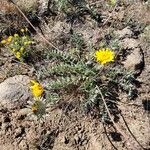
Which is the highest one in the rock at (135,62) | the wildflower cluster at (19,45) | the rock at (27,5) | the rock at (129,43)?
the rock at (27,5)

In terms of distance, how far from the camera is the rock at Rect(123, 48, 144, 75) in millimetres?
4812

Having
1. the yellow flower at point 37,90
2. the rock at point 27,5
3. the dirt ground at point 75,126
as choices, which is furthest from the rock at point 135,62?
the rock at point 27,5

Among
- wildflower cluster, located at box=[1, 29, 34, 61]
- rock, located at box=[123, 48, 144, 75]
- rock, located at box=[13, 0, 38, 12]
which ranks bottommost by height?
rock, located at box=[123, 48, 144, 75]

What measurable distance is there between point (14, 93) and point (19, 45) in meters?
0.76

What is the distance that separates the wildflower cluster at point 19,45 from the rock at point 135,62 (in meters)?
1.28

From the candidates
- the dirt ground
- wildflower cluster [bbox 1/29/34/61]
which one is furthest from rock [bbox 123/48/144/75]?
wildflower cluster [bbox 1/29/34/61]

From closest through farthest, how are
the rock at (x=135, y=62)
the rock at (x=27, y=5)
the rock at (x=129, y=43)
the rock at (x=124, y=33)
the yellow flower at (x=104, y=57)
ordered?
the yellow flower at (x=104, y=57), the rock at (x=135, y=62), the rock at (x=129, y=43), the rock at (x=124, y=33), the rock at (x=27, y=5)

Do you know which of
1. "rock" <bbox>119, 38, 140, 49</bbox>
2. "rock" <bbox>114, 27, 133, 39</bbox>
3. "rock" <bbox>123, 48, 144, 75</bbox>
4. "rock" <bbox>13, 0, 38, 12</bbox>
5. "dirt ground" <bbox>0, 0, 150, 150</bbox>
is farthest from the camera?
"rock" <bbox>13, 0, 38, 12</bbox>

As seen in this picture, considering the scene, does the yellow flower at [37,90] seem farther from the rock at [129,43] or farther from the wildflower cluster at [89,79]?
the rock at [129,43]

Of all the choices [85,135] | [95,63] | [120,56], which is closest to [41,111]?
[85,135]

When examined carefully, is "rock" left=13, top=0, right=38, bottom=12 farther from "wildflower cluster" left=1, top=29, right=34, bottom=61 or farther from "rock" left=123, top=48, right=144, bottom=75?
"rock" left=123, top=48, right=144, bottom=75

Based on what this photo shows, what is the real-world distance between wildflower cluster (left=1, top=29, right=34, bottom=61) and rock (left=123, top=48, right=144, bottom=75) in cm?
128

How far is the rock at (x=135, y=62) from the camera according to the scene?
15.8ft

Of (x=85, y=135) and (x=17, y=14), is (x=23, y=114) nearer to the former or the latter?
(x=85, y=135)
